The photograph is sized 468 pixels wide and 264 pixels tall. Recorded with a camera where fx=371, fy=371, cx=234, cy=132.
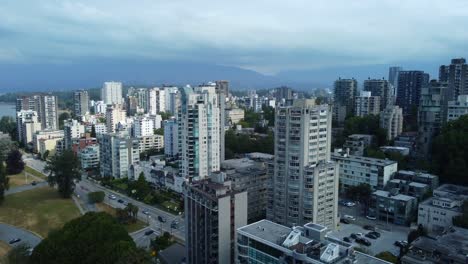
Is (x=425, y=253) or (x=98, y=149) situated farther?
(x=98, y=149)

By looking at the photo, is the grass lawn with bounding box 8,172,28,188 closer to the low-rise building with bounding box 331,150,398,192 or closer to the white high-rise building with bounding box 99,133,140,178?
the white high-rise building with bounding box 99,133,140,178

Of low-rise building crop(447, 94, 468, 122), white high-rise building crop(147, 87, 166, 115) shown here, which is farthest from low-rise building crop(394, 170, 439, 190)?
Answer: white high-rise building crop(147, 87, 166, 115)

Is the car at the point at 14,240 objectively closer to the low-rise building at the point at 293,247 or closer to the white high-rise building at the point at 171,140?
the low-rise building at the point at 293,247

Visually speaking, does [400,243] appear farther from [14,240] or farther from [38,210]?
[38,210]

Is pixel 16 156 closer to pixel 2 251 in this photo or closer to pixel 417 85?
pixel 2 251

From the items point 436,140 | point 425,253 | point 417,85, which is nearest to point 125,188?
point 425,253

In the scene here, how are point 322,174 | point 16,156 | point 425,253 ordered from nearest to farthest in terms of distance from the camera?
point 425,253, point 322,174, point 16,156
